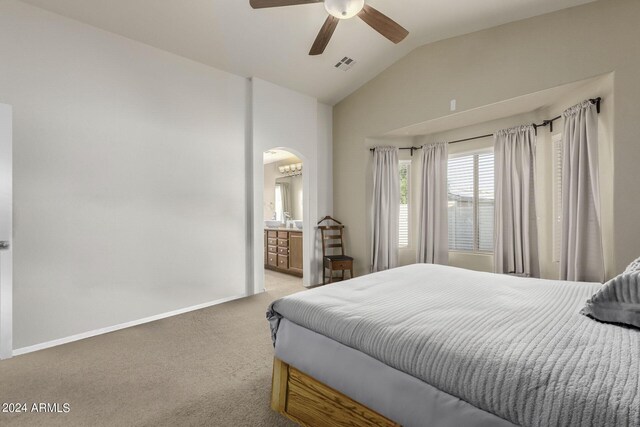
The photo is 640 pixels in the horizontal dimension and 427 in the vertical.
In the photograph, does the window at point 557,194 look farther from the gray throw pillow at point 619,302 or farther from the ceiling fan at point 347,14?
the gray throw pillow at point 619,302

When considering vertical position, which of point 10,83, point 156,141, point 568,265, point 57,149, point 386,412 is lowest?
point 386,412

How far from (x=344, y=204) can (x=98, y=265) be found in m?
3.29

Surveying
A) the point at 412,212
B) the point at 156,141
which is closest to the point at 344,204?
the point at 412,212

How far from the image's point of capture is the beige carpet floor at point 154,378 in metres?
1.73

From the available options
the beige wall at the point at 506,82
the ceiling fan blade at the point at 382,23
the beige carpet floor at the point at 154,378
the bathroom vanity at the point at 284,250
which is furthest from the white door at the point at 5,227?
the beige wall at the point at 506,82

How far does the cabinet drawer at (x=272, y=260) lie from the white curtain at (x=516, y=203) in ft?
11.9

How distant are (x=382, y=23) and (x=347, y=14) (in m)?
0.37

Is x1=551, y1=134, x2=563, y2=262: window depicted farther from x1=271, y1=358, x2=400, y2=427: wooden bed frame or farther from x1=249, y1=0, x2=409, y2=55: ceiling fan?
x1=271, y1=358, x2=400, y2=427: wooden bed frame

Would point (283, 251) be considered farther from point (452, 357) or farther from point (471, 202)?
point (452, 357)

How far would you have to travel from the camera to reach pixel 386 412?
1.20 metres

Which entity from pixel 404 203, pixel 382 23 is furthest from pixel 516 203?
pixel 382 23

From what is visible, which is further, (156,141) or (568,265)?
(156,141)

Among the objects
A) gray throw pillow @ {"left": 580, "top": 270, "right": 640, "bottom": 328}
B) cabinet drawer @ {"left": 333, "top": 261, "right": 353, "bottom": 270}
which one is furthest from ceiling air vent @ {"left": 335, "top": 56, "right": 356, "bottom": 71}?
gray throw pillow @ {"left": 580, "top": 270, "right": 640, "bottom": 328}

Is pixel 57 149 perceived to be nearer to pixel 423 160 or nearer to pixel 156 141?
pixel 156 141
